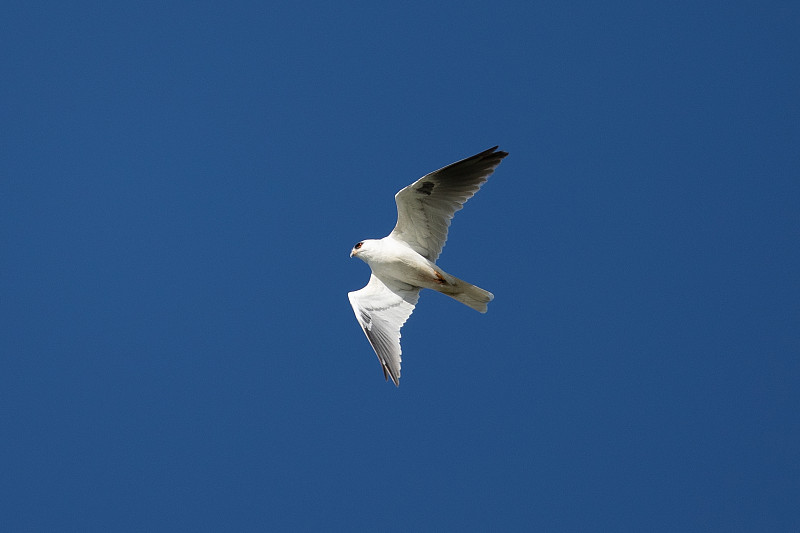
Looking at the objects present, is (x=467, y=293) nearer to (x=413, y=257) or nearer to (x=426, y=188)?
(x=413, y=257)

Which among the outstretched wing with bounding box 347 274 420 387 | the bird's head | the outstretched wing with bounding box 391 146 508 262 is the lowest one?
the outstretched wing with bounding box 347 274 420 387

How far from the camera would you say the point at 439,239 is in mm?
11172

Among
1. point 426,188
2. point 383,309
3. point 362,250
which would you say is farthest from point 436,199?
point 383,309

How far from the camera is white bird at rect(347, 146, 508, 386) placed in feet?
35.2

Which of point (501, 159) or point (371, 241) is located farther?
point (371, 241)

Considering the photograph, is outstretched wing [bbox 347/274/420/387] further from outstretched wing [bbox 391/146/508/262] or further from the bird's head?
outstretched wing [bbox 391/146/508/262]

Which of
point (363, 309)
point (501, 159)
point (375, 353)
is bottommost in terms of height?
point (375, 353)

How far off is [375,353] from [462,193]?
2456mm

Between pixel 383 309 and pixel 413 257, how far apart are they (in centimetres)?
104

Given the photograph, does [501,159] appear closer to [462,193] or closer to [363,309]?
[462,193]

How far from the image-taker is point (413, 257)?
431 inches

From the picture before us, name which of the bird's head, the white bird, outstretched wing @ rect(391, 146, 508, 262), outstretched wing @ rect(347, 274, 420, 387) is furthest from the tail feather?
the bird's head

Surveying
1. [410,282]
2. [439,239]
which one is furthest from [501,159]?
[410,282]

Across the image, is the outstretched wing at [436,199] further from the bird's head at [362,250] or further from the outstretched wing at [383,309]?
the outstretched wing at [383,309]
